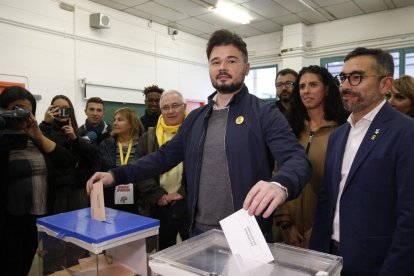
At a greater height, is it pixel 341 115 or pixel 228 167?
pixel 341 115

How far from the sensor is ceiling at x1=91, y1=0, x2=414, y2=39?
519 centimetres

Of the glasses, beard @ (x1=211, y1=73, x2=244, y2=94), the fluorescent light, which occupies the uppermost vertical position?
the fluorescent light

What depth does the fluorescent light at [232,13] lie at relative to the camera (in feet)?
17.5

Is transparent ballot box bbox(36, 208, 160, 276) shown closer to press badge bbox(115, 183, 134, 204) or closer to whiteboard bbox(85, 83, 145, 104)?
press badge bbox(115, 183, 134, 204)

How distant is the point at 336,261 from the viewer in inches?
31.5

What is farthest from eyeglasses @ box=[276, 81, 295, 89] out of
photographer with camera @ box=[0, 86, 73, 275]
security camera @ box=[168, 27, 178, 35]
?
security camera @ box=[168, 27, 178, 35]

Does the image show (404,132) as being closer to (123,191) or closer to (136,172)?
(136,172)

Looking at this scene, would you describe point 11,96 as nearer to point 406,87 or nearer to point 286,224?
point 286,224

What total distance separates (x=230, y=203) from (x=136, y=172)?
439 mm

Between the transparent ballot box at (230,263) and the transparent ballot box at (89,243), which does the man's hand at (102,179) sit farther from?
the transparent ballot box at (230,263)

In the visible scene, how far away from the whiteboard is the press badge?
2.99 metres

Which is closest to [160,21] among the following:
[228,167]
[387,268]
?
[228,167]

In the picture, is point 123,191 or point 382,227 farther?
point 123,191

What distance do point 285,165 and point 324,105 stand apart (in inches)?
43.9
